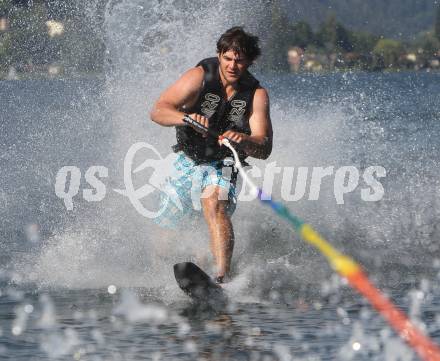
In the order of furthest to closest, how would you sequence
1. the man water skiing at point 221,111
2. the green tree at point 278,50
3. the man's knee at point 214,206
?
the green tree at point 278,50
the man's knee at point 214,206
the man water skiing at point 221,111

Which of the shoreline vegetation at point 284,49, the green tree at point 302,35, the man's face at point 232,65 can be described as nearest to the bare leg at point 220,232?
the man's face at point 232,65

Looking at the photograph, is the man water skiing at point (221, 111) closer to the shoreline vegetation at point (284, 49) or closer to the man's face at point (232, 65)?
the man's face at point (232, 65)

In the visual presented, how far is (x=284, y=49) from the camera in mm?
77938

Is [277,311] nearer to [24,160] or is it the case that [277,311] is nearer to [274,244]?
[274,244]

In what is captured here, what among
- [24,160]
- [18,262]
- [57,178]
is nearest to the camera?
[18,262]

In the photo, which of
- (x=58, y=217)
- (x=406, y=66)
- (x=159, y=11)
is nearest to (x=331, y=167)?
(x=159, y=11)

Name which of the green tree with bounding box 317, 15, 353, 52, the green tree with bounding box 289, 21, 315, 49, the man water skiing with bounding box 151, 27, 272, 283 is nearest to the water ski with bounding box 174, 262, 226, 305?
the man water skiing with bounding box 151, 27, 272, 283

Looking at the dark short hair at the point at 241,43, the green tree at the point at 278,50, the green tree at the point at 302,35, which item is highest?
the green tree at the point at 302,35

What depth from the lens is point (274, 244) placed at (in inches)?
349

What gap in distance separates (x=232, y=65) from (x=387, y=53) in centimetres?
9965

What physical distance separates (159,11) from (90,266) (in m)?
5.30

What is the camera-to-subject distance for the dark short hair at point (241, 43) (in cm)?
695

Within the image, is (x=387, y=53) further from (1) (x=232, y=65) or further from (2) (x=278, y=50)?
(1) (x=232, y=65)

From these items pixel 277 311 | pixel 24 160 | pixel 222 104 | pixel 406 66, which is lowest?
pixel 277 311
